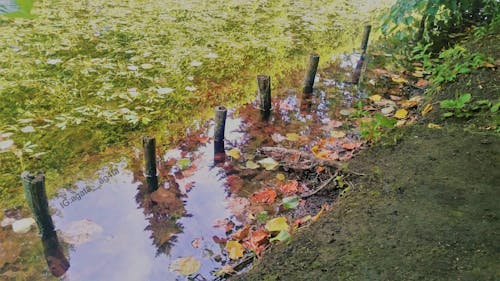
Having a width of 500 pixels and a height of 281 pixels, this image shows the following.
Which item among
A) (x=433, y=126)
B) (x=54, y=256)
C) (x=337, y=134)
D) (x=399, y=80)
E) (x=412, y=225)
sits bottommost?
(x=54, y=256)

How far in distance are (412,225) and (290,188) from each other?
127 cm

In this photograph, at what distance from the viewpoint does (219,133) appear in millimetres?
3904

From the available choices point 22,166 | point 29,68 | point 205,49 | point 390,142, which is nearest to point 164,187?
point 22,166

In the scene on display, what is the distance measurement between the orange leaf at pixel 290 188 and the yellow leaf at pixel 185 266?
3.13 ft

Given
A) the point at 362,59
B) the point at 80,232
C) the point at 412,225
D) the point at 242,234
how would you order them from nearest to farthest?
the point at 412,225 < the point at 242,234 < the point at 80,232 < the point at 362,59

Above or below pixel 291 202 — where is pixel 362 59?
above

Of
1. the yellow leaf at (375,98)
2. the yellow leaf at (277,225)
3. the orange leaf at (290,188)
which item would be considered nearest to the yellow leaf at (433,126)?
the orange leaf at (290,188)

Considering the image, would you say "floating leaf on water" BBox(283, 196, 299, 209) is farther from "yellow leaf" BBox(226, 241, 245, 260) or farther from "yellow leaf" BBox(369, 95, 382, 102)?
"yellow leaf" BBox(369, 95, 382, 102)

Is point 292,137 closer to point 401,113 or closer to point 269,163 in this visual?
point 269,163

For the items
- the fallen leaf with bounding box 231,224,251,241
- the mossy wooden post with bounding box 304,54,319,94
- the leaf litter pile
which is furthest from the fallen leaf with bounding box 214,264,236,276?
the mossy wooden post with bounding box 304,54,319,94

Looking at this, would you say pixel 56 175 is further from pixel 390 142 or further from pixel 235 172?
pixel 390 142

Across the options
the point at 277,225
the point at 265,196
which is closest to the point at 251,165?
the point at 265,196

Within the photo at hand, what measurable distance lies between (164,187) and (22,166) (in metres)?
1.30

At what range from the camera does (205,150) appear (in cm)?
395
